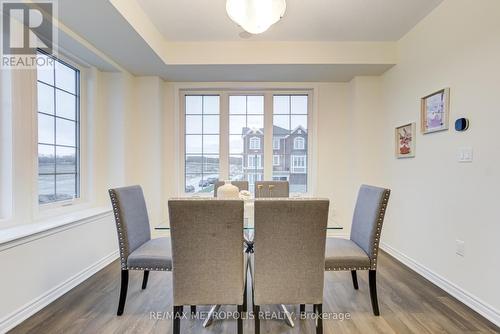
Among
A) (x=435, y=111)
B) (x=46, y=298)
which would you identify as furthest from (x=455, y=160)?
(x=46, y=298)

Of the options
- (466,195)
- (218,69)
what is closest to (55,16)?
(218,69)

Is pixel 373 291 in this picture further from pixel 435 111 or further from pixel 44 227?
pixel 44 227

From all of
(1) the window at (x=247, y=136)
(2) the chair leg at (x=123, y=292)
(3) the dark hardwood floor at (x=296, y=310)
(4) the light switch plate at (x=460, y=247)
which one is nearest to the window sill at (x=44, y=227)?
(3) the dark hardwood floor at (x=296, y=310)

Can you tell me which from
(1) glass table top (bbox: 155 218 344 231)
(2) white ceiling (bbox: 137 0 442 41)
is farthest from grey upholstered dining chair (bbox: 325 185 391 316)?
(2) white ceiling (bbox: 137 0 442 41)

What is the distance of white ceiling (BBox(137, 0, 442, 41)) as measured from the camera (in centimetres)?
246

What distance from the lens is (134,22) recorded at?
239cm

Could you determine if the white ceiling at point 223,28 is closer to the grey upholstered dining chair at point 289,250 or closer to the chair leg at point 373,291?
the grey upholstered dining chair at point 289,250

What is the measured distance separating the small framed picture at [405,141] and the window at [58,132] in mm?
3717

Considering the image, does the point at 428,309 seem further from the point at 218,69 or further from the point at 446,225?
the point at 218,69

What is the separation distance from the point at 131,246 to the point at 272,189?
153 cm

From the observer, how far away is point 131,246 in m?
1.98

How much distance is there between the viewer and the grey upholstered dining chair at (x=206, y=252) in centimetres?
144

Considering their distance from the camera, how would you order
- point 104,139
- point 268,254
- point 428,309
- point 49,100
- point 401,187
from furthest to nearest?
point 104,139 < point 401,187 < point 49,100 < point 428,309 < point 268,254

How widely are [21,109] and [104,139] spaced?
4.09 ft
